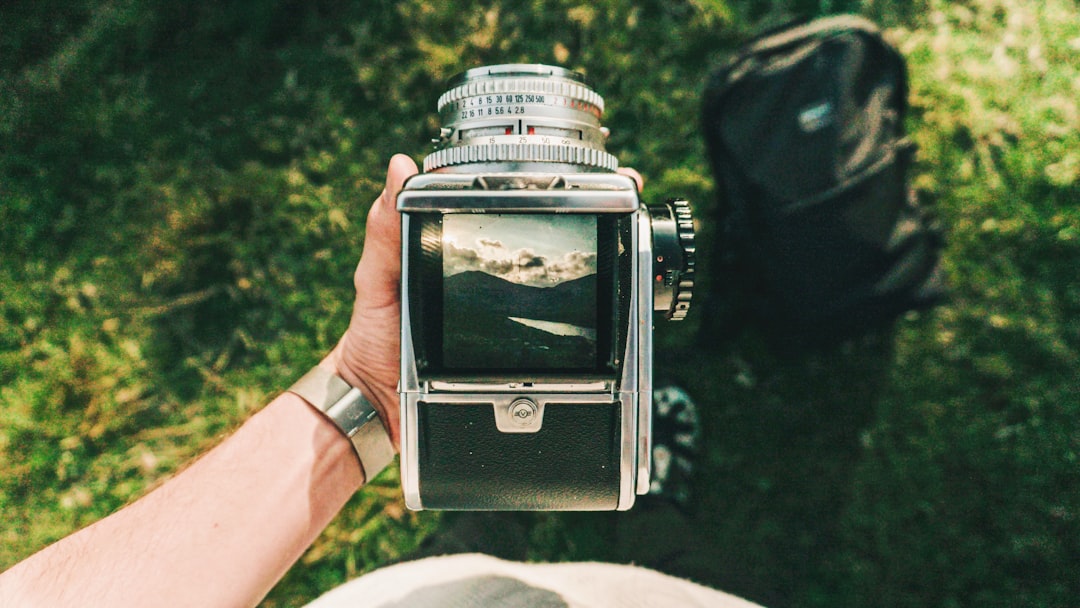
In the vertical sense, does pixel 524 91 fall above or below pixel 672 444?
above

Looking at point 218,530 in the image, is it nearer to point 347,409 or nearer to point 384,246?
point 347,409

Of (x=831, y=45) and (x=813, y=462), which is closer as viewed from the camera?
(x=831, y=45)

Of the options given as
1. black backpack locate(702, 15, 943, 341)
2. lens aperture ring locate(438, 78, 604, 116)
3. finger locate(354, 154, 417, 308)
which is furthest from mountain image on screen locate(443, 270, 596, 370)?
black backpack locate(702, 15, 943, 341)

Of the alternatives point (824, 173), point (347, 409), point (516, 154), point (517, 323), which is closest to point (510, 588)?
point (347, 409)

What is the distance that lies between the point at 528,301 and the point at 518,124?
0.23m

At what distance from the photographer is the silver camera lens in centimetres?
89

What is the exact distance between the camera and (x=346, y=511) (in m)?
1.57

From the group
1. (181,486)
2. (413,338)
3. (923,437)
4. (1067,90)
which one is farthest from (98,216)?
(1067,90)

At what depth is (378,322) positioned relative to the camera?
1128 millimetres

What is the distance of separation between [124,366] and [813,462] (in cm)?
164

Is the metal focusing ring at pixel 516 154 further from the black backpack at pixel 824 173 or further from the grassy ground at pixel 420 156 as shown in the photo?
the grassy ground at pixel 420 156

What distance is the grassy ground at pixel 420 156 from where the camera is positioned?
156cm

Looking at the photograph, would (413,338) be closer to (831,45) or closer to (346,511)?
(346,511)

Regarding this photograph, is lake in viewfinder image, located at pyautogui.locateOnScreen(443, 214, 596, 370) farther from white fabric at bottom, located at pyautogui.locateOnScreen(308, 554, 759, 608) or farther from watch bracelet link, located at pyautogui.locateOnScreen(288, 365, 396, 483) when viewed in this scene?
white fabric at bottom, located at pyautogui.locateOnScreen(308, 554, 759, 608)
